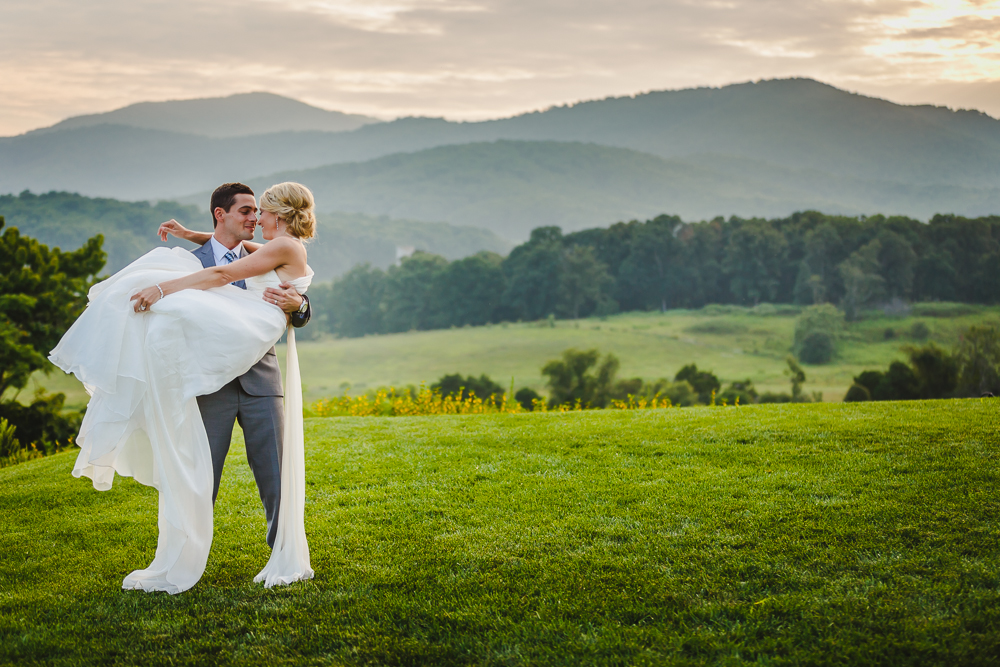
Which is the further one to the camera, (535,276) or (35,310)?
(535,276)

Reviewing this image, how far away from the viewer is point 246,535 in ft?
17.9

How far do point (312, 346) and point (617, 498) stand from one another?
3790 inches

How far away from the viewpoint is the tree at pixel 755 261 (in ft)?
275

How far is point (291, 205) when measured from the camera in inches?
174

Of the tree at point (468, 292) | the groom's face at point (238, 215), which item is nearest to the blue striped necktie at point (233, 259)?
the groom's face at point (238, 215)

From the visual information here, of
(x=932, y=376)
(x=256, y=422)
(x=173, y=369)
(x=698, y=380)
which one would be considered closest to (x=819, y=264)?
(x=698, y=380)

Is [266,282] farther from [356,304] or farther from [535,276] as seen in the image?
[356,304]

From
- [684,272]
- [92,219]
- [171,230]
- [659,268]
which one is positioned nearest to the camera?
[171,230]

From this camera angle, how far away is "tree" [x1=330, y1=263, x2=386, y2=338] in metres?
103

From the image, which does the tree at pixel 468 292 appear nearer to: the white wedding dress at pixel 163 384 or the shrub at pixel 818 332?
the shrub at pixel 818 332

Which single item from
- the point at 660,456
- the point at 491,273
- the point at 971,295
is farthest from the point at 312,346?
the point at 660,456

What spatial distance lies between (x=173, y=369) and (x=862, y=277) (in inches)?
3305

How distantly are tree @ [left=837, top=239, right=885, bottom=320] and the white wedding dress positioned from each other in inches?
3281

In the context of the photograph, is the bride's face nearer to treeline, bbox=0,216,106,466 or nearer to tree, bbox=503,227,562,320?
treeline, bbox=0,216,106,466
